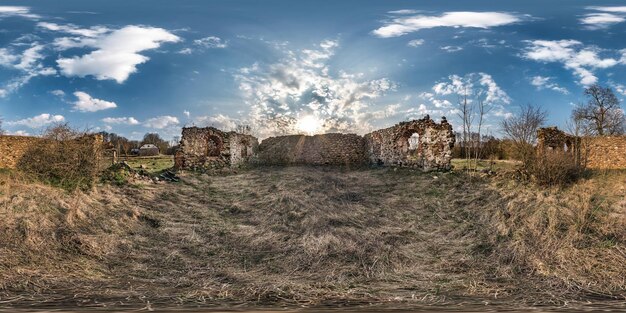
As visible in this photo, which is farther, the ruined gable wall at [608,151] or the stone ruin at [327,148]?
the ruined gable wall at [608,151]

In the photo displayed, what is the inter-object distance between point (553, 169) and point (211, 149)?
16688mm

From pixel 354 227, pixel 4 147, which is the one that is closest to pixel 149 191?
pixel 354 227

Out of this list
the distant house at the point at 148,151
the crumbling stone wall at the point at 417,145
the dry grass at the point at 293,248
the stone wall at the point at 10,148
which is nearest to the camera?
the dry grass at the point at 293,248

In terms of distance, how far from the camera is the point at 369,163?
24062 millimetres

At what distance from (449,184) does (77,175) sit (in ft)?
40.4

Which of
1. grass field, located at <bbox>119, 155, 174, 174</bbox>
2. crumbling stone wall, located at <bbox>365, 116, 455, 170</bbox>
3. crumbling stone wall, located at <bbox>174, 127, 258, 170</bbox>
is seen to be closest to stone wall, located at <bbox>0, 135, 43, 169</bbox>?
grass field, located at <bbox>119, 155, 174, 174</bbox>

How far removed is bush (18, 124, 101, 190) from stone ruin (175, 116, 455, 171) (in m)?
7.57

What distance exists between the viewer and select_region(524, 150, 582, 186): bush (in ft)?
44.1

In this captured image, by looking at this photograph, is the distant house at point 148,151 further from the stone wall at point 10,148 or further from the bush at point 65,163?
the bush at point 65,163

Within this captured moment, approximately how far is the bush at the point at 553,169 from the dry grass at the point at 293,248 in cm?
83

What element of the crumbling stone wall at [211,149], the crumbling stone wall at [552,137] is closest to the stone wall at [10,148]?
the crumbling stone wall at [211,149]

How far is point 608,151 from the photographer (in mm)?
27250

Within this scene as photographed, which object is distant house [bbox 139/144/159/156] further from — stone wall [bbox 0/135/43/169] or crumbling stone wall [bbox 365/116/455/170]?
crumbling stone wall [bbox 365/116/455/170]

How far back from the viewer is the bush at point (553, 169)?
13438 mm
